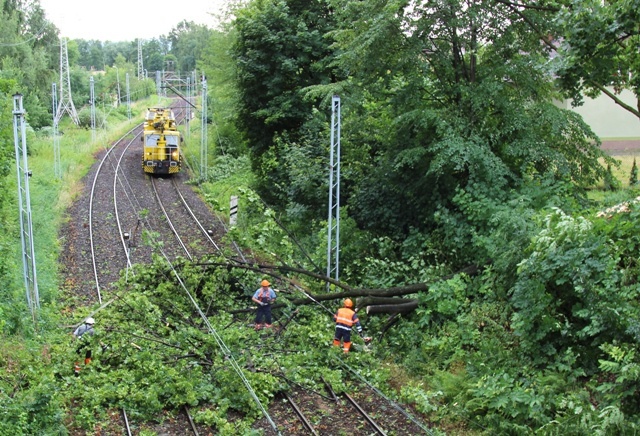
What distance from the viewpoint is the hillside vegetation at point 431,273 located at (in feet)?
35.0

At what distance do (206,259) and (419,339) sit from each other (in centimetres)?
586

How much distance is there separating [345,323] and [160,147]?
23770mm

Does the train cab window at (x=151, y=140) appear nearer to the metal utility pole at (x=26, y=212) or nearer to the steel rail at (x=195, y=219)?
the steel rail at (x=195, y=219)

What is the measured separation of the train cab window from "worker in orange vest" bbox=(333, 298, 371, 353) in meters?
23.4

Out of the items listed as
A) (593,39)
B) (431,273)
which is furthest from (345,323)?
(593,39)

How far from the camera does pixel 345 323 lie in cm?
1348

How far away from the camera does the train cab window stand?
34250mm

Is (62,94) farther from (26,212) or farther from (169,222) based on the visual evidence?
(26,212)

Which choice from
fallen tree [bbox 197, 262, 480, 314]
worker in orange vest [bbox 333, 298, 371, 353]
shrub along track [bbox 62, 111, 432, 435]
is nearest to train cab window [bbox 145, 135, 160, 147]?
shrub along track [bbox 62, 111, 432, 435]

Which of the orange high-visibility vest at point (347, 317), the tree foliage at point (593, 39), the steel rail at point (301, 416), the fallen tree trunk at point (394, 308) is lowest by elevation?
the steel rail at point (301, 416)

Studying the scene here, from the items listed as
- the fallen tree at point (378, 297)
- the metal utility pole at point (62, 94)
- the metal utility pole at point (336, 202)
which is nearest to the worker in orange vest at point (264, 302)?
the fallen tree at point (378, 297)

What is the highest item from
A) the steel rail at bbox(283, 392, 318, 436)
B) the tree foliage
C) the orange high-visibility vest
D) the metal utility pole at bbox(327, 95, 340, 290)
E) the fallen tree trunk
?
the tree foliage

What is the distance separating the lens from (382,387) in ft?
41.1

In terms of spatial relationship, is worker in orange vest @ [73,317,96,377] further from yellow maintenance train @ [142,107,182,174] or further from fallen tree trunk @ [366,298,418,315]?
yellow maintenance train @ [142,107,182,174]
